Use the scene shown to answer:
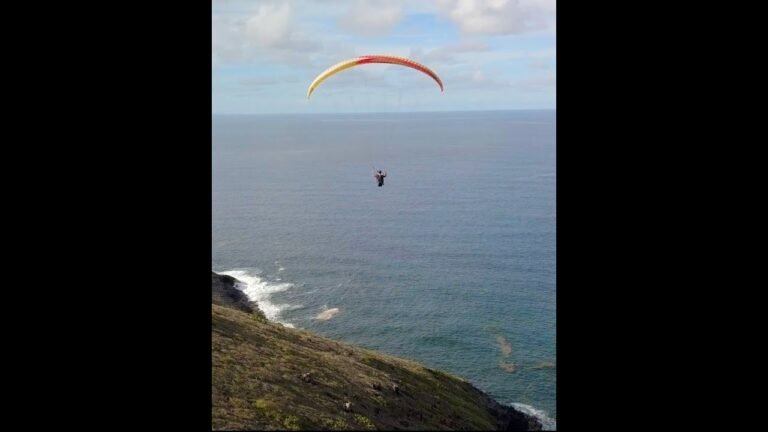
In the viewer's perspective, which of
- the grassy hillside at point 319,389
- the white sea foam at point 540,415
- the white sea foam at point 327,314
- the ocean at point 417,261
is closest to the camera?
the grassy hillside at point 319,389

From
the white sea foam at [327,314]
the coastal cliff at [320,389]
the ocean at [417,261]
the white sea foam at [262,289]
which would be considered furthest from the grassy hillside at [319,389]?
the white sea foam at [262,289]

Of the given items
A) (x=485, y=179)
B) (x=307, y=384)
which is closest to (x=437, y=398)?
(x=307, y=384)

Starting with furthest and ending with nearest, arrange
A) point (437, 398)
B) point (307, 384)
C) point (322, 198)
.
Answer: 1. point (322, 198)
2. point (437, 398)
3. point (307, 384)

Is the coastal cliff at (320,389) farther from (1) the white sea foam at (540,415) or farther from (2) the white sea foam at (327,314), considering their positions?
(2) the white sea foam at (327,314)

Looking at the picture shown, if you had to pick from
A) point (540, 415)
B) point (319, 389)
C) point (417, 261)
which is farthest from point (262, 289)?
point (319, 389)

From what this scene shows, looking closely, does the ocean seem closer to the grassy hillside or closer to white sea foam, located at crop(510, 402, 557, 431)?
white sea foam, located at crop(510, 402, 557, 431)

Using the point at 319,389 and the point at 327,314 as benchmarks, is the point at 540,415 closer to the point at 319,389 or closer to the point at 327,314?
the point at 319,389

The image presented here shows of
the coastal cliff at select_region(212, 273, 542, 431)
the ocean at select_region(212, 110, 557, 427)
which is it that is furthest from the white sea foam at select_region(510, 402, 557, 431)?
the coastal cliff at select_region(212, 273, 542, 431)
